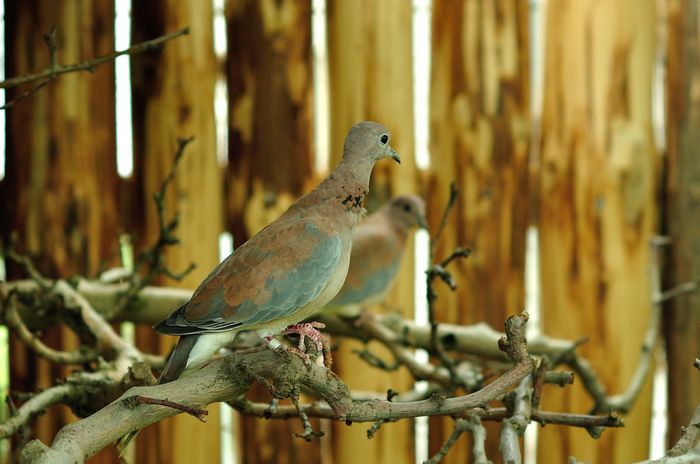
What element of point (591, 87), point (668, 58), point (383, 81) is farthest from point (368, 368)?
point (668, 58)

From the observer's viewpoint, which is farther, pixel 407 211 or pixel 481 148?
pixel 481 148

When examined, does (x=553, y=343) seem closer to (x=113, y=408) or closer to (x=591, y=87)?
(x=591, y=87)

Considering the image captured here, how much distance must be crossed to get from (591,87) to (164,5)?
57.8 inches

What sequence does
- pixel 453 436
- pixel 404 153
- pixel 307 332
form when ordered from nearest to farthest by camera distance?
pixel 453 436 < pixel 307 332 < pixel 404 153

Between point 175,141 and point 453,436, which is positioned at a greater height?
point 175,141

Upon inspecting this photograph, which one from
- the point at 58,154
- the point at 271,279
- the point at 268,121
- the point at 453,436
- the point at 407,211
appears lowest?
the point at 453,436

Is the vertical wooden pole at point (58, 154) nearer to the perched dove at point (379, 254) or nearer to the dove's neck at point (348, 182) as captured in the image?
the perched dove at point (379, 254)

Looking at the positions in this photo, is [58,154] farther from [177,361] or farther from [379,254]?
[177,361]

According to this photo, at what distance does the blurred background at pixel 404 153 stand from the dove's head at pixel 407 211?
0.14 meters

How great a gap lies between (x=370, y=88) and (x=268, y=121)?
0.36m

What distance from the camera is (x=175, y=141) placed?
10.3 feet

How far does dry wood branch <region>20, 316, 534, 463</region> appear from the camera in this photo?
126 centimetres

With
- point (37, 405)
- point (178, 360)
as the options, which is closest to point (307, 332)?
point (178, 360)

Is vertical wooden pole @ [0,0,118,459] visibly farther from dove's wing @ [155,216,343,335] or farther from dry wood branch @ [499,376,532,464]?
dry wood branch @ [499,376,532,464]
